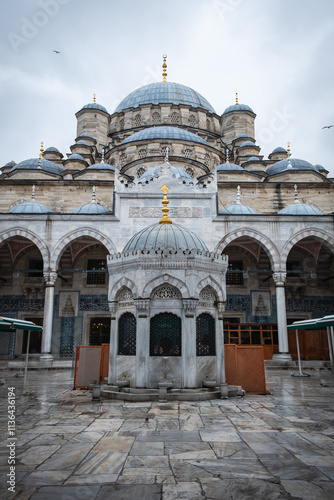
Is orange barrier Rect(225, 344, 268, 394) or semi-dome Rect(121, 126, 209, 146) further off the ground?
semi-dome Rect(121, 126, 209, 146)

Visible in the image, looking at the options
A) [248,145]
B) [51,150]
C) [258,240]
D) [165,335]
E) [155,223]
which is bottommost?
[165,335]

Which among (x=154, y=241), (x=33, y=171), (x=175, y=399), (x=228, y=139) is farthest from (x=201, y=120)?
(x=175, y=399)

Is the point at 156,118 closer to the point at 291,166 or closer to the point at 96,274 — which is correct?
the point at 291,166

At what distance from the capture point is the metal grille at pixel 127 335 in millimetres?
7258

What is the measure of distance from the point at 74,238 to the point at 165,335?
9119mm

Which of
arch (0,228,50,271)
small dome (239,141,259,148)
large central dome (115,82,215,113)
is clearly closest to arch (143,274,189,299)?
arch (0,228,50,271)

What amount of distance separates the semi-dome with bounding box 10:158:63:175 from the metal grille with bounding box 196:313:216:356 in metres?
15.7

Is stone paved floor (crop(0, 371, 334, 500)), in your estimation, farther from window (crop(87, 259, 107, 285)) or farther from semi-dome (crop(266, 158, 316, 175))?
semi-dome (crop(266, 158, 316, 175))

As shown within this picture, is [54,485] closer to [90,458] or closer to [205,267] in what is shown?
[90,458]

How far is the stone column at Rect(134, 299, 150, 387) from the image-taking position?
693 cm

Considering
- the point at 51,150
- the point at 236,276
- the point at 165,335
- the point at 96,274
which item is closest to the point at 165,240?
the point at 165,335

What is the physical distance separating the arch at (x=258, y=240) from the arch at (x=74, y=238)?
4075 mm

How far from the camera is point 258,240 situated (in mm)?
15469

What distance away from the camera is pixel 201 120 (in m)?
26.5
